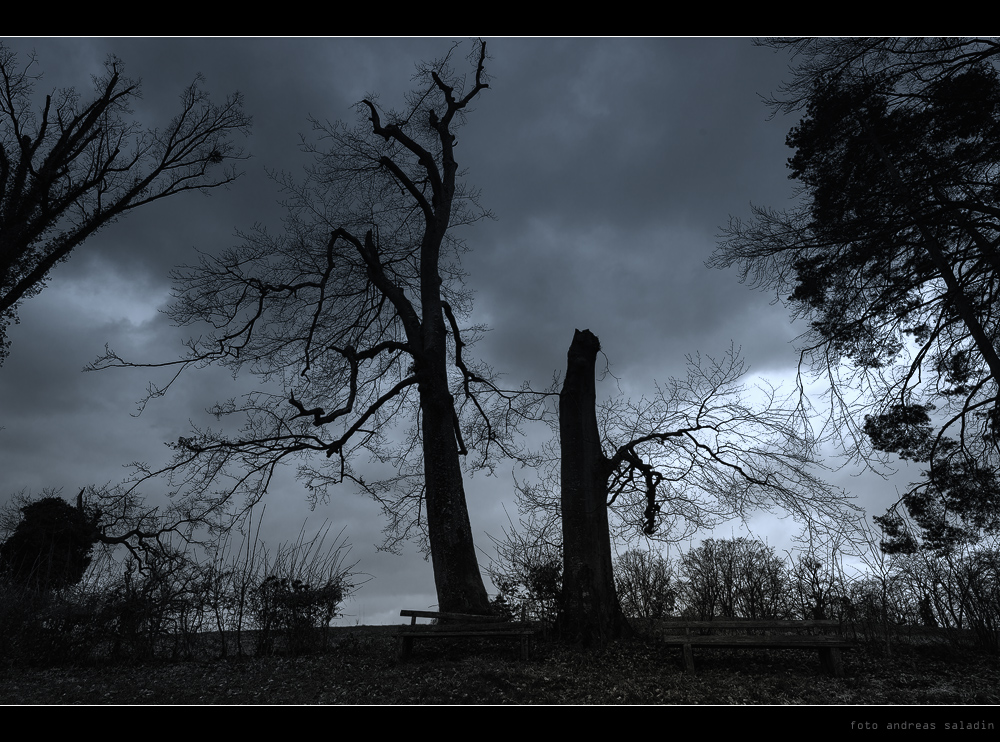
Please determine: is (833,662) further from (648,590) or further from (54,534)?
(54,534)

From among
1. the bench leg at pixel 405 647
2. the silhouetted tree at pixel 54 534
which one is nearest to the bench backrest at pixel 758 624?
the bench leg at pixel 405 647

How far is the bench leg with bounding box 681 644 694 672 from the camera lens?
624cm

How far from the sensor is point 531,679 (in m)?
5.84

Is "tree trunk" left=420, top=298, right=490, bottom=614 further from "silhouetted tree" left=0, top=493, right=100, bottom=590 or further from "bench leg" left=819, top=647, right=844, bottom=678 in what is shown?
"silhouetted tree" left=0, top=493, right=100, bottom=590

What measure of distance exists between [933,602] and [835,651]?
1.96 m

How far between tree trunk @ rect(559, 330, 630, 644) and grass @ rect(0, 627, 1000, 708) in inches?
16.4

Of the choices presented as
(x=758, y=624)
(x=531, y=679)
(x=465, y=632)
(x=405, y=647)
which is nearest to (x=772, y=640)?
(x=758, y=624)

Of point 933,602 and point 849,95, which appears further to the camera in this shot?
point 849,95

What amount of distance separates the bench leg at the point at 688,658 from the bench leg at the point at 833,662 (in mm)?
1480

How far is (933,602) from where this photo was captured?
23.2 feet

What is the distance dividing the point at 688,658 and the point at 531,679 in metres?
1.85

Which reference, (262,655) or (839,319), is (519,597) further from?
(839,319)

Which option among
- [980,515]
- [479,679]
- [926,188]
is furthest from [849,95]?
[479,679]
